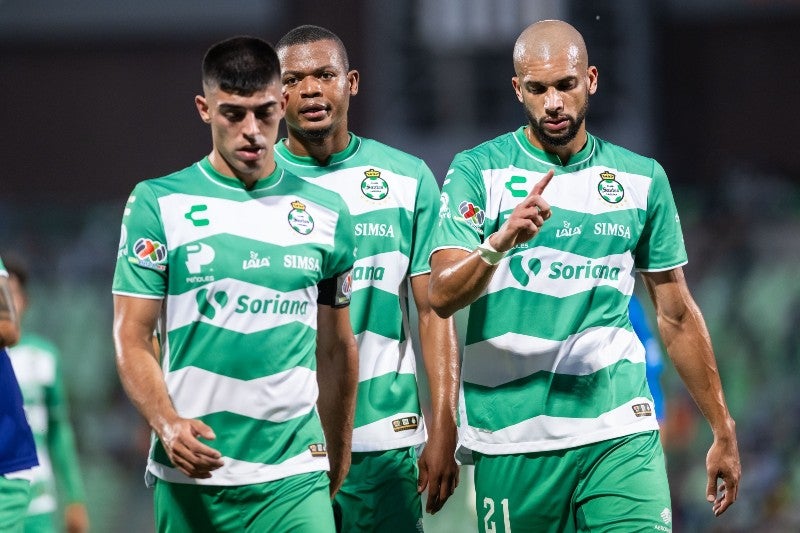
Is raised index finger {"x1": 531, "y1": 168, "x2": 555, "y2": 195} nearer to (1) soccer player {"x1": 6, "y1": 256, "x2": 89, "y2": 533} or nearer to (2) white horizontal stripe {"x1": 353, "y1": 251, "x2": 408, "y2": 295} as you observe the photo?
(2) white horizontal stripe {"x1": 353, "y1": 251, "x2": 408, "y2": 295}

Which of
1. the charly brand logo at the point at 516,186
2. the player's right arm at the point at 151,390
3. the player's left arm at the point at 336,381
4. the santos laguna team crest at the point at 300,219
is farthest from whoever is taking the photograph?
the charly brand logo at the point at 516,186

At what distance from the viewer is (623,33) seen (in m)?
18.8

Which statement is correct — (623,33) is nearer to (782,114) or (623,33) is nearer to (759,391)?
(782,114)

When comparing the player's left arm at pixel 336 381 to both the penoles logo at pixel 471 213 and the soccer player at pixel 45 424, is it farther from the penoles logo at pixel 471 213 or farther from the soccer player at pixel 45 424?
the soccer player at pixel 45 424

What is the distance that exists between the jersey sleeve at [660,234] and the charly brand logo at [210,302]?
1.79 meters

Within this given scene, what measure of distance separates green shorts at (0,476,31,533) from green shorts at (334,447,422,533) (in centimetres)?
123

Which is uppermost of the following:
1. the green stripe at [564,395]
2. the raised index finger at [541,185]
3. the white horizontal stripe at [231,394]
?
the raised index finger at [541,185]

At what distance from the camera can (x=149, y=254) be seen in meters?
4.88

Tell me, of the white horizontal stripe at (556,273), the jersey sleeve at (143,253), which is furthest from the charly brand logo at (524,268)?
the jersey sleeve at (143,253)

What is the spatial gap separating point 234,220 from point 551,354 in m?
1.38

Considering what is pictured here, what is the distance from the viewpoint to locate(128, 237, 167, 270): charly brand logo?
16.0ft

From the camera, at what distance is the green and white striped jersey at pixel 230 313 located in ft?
16.1

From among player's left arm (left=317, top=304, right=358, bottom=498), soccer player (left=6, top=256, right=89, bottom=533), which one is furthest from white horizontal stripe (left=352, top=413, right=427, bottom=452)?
soccer player (left=6, top=256, right=89, bottom=533)

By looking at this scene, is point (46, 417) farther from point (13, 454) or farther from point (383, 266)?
point (383, 266)
